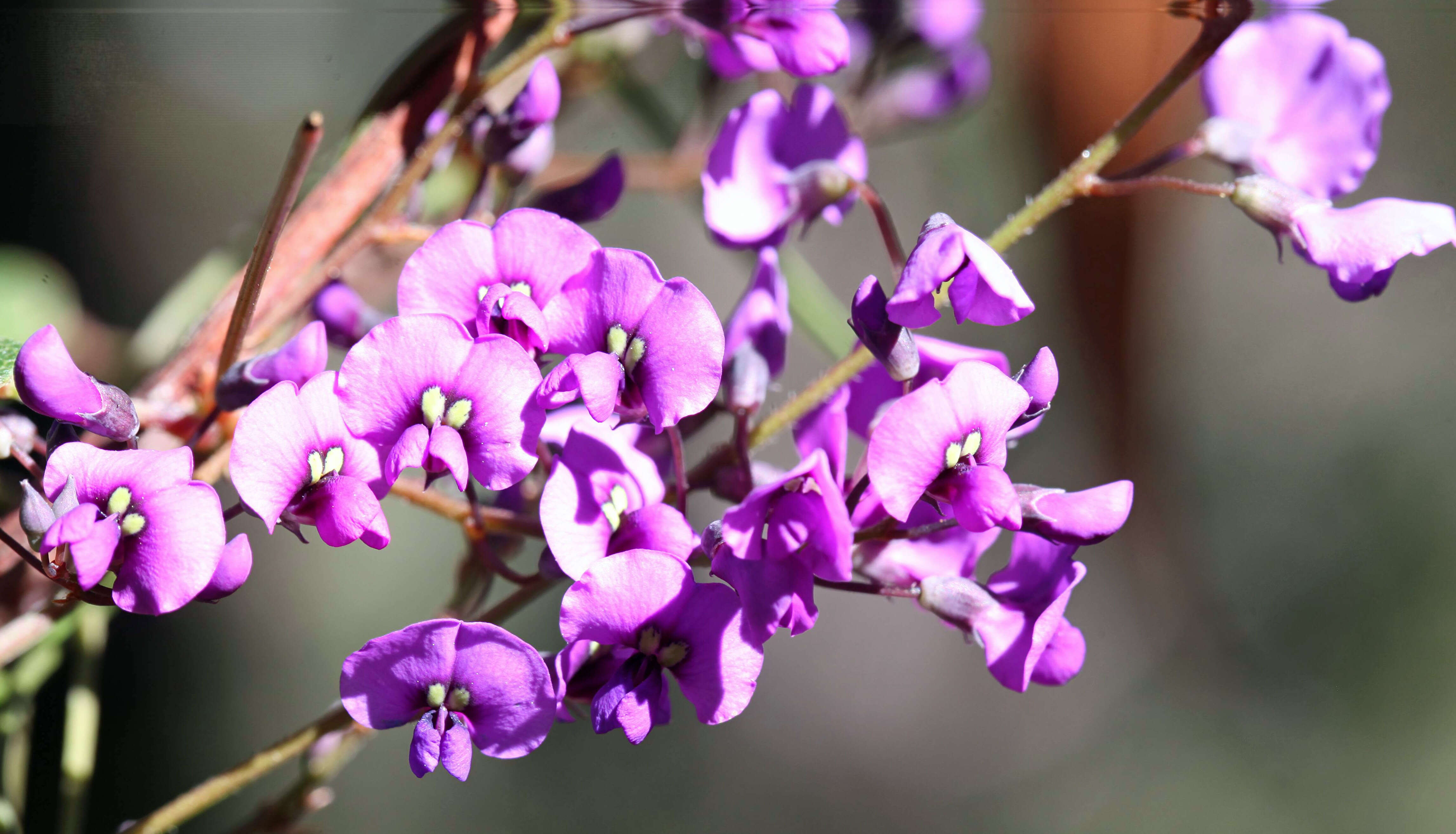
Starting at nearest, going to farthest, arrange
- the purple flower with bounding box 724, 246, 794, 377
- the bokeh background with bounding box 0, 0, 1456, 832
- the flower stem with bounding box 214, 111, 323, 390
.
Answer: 1. the flower stem with bounding box 214, 111, 323, 390
2. the purple flower with bounding box 724, 246, 794, 377
3. the bokeh background with bounding box 0, 0, 1456, 832

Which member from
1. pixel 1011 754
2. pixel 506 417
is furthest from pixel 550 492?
pixel 1011 754

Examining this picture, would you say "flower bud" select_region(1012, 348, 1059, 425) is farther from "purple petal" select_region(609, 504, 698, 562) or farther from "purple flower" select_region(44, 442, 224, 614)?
"purple flower" select_region(44, 442, 224, 614)

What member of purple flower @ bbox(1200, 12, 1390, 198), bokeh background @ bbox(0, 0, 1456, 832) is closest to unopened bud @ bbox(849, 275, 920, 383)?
purple flower @ bbox(1200, 12, 1390, 198)

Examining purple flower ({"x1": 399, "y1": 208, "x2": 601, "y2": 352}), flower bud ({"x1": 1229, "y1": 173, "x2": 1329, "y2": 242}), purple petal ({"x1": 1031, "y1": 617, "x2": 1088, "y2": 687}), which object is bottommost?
purple petal ({"x1": 1031, "y1": 617, "x2": 1088, "y2": 687})

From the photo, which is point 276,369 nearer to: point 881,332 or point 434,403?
point 434,403

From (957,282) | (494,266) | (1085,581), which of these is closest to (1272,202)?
(957,282)

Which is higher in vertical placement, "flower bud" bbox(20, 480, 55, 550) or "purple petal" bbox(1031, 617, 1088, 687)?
"flower bud" bbox(20, 480, 55, 550)

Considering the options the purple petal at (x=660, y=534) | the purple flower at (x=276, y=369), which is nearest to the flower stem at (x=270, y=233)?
the purple flower at (x=276, y=369)
